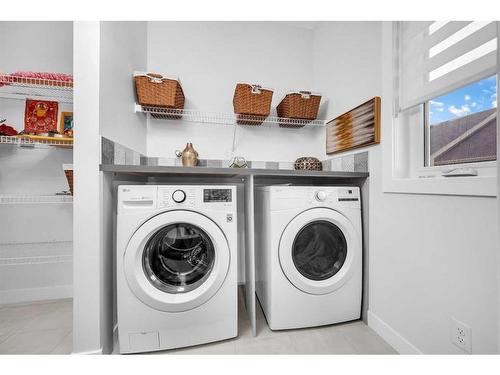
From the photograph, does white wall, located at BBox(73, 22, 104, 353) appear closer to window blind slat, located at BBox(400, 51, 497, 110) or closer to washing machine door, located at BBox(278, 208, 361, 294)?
washing machine door, located at BBox(278, 208, 361, 294)

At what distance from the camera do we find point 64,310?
1.54m

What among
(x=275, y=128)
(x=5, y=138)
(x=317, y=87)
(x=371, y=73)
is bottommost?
(x=5, y=138)

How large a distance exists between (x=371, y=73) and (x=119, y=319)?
2053 mm

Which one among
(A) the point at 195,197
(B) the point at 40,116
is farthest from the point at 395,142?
(B) the point at 40,116

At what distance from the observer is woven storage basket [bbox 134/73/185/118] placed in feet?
5.26

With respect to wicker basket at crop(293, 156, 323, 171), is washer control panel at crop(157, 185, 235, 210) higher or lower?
lower

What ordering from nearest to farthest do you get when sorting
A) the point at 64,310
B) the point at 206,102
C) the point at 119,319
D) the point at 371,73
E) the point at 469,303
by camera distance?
1. the point at 469,303
2. the point at 119,319
3. the point at 371,73
4. the point at 64,310
5. the point at 206,102

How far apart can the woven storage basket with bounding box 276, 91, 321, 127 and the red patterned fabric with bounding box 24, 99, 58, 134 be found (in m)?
1.74

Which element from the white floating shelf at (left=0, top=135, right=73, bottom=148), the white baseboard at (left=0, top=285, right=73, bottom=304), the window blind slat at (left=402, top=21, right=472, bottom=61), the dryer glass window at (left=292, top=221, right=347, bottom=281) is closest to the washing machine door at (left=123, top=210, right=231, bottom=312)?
the dryer glass window at (left=292, top=221, right=347, bottom=281)

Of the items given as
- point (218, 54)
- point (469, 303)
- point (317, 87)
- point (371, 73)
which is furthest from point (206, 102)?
point (469, 303)

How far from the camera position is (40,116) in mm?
1494

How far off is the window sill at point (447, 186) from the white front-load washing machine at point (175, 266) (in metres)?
0.89

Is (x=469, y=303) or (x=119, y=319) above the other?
(x=469, y=303)
